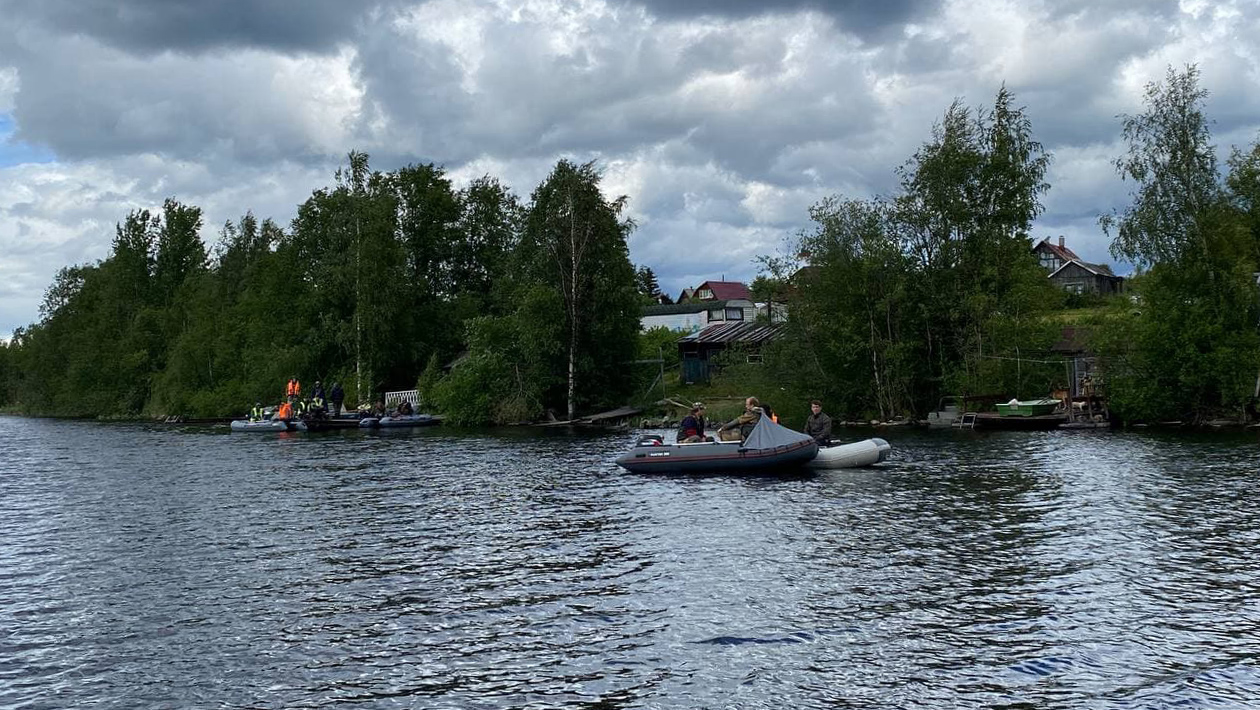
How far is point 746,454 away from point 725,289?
10389 centimetres

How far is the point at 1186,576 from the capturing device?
16156 millimetres

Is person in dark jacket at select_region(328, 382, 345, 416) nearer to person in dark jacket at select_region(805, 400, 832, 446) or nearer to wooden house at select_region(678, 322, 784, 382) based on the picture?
wooden house at select_region(678, 322, 784, 382)

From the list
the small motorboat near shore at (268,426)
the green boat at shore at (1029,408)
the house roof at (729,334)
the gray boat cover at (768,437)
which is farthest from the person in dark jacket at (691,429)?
the house roof at (729,334)

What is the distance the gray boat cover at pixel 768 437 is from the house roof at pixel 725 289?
99412mm

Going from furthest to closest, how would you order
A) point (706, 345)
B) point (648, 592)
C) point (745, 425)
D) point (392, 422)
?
point (706, 345), point (392, 422), point (745, 425), point (648, 592)

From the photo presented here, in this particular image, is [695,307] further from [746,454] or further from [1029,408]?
[746,454]

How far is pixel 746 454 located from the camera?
30.4 meters

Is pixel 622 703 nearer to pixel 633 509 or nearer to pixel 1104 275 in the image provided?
pixel 633 509

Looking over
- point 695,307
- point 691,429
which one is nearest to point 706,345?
point 695,307

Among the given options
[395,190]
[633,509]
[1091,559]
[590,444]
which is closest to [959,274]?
[590,444]

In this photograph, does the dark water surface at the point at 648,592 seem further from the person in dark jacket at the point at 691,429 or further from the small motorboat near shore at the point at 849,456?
the person in dark jacket at the point at 691,429

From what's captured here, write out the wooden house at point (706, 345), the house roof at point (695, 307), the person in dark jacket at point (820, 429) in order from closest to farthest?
the person in dark jacket at point (820, 429) → the wooden house at point (706, 345) → the house roof at point (695, 307)

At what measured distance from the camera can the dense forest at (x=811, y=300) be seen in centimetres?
4834

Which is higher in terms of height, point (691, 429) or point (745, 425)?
point (745, 425)
